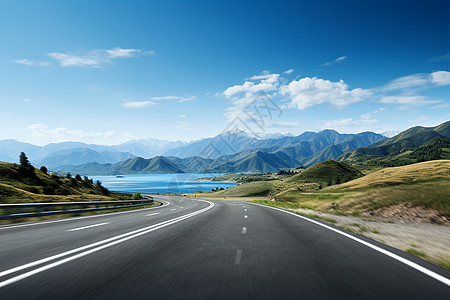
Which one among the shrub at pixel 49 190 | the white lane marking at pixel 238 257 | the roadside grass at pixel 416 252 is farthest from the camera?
the shrub at pixel 49 190

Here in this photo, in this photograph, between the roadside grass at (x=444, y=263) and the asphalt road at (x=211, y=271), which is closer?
the asphalt road at (x=211, y=271)

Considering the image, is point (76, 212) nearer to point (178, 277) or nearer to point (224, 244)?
point (224, 244)

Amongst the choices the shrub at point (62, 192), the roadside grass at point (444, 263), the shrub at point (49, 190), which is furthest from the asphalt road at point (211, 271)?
the shrub at point (62, 192)

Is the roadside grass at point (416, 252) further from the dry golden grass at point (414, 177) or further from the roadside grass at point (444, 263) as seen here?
the dry golden grass at point (414, 177)

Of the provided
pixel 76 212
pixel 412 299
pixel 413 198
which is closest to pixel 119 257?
pixel 412 299

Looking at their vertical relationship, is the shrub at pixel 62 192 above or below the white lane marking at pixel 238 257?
below

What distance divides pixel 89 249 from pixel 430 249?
888cm

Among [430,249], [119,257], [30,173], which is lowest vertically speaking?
[430,249]

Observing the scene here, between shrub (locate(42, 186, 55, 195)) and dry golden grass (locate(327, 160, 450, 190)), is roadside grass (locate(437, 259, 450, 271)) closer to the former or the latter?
dry golden grass (locate(327, 160, 450, 190))

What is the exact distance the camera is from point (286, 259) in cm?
570

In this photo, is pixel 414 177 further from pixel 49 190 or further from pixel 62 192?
pixel 49 190

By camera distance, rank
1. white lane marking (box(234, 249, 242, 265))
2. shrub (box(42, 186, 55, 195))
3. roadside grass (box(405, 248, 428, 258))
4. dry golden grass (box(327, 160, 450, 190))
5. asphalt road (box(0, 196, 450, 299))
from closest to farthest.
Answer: asphalt road (box(0, 196, 450, 299)) < white lane marking (box(234, 249, 242, 265)) < roadside grass (box(405, 248, 428, 258)) < shrub (box(42, 186, 55, 195)) < dry golden grass (box(327, 160, 450, 190))

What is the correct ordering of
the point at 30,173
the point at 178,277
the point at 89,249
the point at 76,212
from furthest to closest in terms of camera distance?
the point at 30,173
the point at 76,212
the point at 89,249
the point at 178,277

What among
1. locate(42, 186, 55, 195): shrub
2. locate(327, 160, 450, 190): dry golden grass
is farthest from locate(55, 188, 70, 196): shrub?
locate(327, 160, 450, 190): dry golden grass
